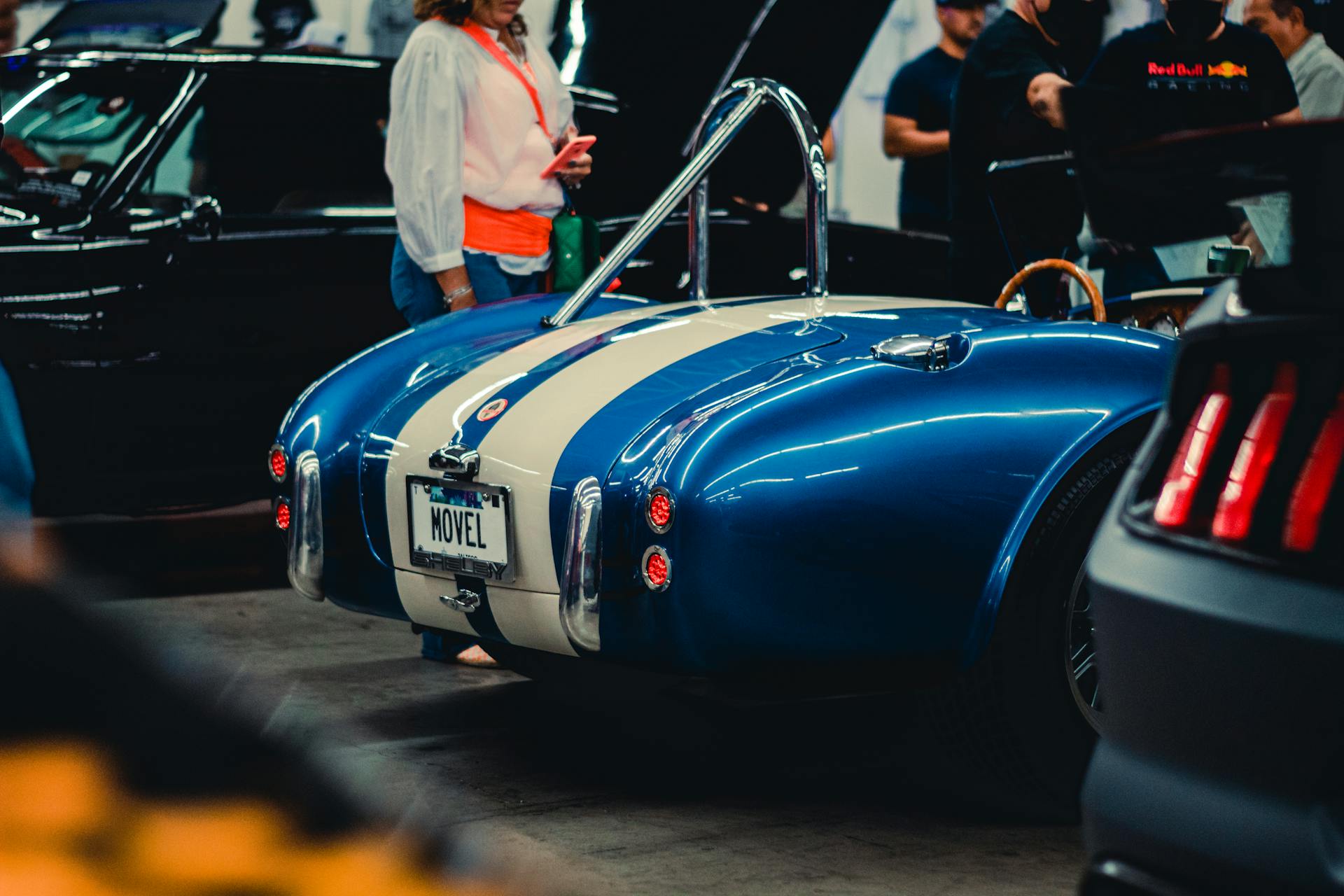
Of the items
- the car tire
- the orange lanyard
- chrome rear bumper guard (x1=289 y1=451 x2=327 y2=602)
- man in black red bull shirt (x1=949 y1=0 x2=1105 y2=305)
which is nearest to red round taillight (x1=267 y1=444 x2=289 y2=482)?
chrome rear bumper guard (x1=289 y1=451 x2=327 y2=602)

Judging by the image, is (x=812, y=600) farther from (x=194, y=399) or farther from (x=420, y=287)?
(x=194, y=399)

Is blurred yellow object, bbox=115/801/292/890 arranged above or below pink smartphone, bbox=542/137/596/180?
below

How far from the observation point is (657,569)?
3189 mm

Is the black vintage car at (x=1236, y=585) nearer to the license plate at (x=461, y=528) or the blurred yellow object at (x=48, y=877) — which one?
the blurred yellow object at (x=48, y=877)

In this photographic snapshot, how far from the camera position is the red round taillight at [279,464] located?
4.00 m

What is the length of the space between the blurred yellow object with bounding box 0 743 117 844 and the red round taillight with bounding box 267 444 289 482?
277cm

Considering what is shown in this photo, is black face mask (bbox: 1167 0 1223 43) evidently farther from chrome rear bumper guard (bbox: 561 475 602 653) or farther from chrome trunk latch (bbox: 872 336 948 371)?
chrome rear bumper guard (bbox: 561 475 602 653)

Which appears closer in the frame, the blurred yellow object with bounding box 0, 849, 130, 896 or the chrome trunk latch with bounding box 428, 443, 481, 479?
the blurred yellow object with bounding box 0, 849, 130, 896

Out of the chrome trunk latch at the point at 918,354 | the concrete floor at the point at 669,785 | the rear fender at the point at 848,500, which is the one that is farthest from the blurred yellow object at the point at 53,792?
the chrome trunk latch at the point at 918,354

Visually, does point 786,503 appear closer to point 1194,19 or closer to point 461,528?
point 461,528

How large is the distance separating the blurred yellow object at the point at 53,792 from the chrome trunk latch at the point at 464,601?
227 cm

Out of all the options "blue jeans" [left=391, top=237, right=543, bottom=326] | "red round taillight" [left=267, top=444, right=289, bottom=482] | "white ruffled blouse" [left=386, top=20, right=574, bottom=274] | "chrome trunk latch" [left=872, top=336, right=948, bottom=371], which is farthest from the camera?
"blue jeans" [left=391, top=237, right=543, bottom=326]

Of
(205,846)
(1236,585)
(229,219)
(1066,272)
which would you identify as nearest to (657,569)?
(1236,585)

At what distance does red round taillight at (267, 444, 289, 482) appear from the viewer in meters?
4.00
